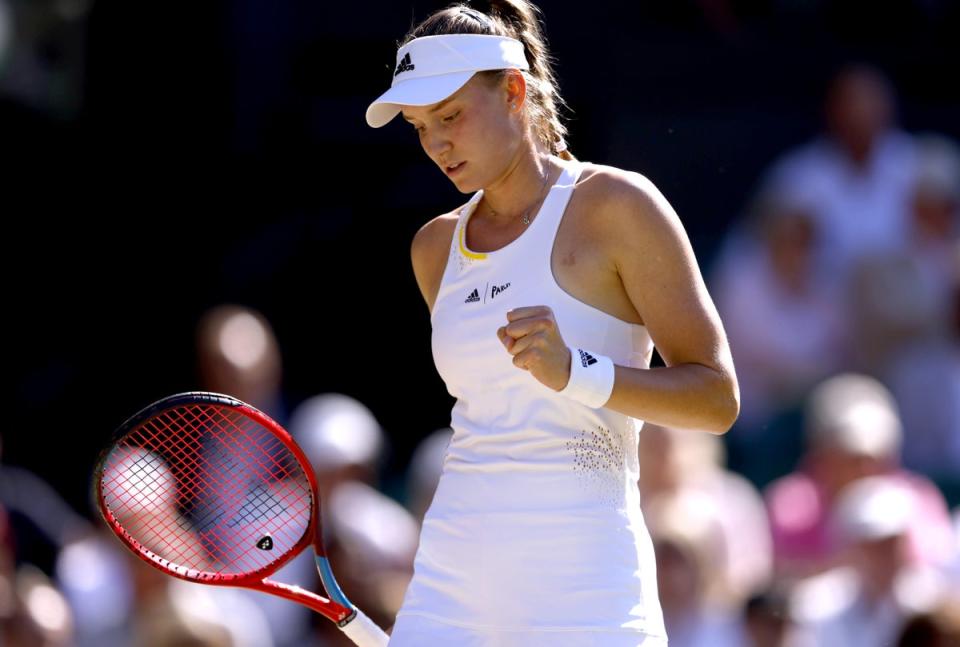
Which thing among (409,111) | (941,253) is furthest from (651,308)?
(941,253)

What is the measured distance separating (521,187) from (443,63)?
26 cm

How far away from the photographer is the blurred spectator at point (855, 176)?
6.92 metres

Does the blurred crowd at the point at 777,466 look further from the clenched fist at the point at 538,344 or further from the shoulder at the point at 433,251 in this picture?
the clenched fist at the point at 538,344

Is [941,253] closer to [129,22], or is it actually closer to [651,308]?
[129,22]

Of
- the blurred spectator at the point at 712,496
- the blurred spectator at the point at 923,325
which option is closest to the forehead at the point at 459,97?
the blurred spectator at the point at 712,496

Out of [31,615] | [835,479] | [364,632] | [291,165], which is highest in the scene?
[364,632]

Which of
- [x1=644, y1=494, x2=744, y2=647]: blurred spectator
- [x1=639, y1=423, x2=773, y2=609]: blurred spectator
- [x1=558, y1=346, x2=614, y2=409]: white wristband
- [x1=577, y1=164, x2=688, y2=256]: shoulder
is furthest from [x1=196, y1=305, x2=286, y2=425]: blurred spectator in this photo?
[x1=558, y1=346, x2=614, y2=409]: white wristband

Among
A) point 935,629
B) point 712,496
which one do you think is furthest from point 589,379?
point 712,496

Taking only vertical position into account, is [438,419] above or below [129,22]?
below

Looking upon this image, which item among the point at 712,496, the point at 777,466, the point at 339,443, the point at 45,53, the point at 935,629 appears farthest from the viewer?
the point at 45,53

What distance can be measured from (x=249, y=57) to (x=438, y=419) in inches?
75.3

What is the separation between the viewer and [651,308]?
285 centimetres

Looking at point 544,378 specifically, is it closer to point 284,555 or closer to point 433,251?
point 433,251

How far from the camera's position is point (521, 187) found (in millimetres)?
3041
